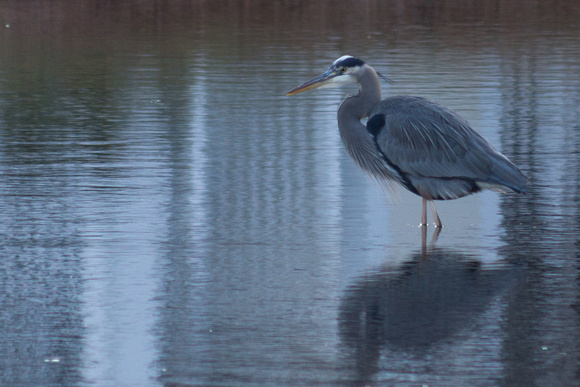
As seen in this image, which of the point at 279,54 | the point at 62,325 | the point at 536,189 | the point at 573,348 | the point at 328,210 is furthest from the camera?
the point at 279,54

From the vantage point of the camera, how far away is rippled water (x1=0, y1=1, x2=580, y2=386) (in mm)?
6133

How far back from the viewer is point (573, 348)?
627 centimetres

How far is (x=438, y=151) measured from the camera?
9.34 metres

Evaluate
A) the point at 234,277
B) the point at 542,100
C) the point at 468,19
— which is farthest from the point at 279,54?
the point at 234,277

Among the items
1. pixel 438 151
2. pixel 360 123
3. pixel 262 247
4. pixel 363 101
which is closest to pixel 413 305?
pixel 262 247

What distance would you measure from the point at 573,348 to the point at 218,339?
180 centimetres

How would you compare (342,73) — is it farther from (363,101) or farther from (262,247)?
(262,247)

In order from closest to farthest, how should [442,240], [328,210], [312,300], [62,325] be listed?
1. [62,325]
2. [312,300]
3. [442,240]
4. [328,210]

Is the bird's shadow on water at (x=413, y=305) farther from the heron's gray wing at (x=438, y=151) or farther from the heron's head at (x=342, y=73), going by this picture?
the heron's head at (x=342, y=73)

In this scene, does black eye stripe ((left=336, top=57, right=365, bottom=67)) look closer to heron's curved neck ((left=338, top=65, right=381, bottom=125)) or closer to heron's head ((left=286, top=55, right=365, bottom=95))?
heron's head ((left=286, top=55, right=365, bottom=95))

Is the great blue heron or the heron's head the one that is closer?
the great blue heron

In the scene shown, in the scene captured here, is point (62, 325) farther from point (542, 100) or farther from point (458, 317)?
point (542, 100)

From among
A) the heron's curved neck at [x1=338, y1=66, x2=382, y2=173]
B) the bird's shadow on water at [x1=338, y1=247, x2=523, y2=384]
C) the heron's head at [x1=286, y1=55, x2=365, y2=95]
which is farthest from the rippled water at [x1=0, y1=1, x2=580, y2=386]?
the heron's head at [x1=286, y1=55, x2=365, y2=95]

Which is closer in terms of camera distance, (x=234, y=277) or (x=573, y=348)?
(x=573, y=348)
